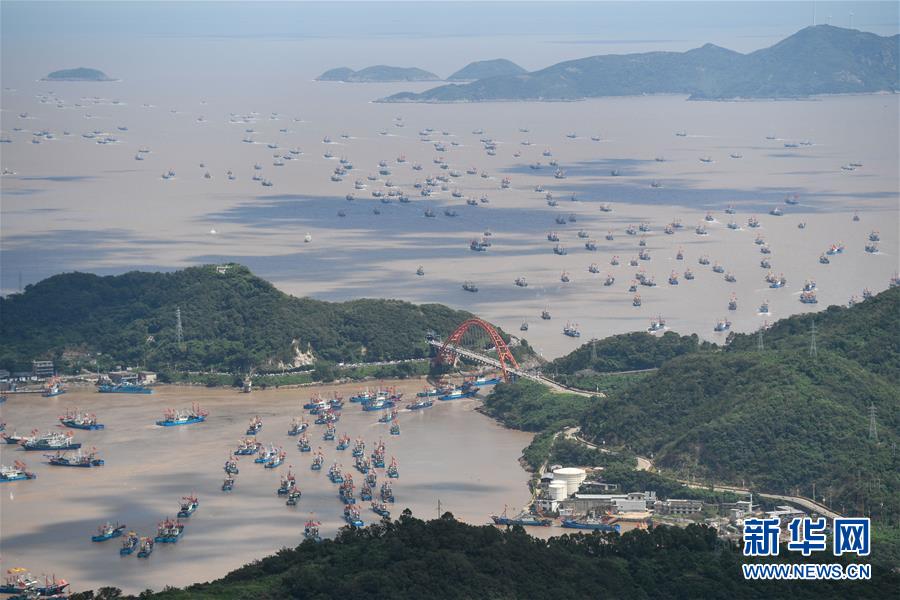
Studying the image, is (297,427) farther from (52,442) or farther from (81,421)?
(52,442)

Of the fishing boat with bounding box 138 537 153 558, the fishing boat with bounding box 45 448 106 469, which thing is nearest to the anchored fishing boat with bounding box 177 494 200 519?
the fishing boat with bounding box 138 537 153 558

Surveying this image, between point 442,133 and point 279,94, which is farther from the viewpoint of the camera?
point 279,94

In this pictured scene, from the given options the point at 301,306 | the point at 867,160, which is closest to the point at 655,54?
the point at 867,160

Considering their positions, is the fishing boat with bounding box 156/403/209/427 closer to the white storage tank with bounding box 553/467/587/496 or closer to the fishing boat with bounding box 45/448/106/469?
the fishing boat with bounding box 45/448/106/469

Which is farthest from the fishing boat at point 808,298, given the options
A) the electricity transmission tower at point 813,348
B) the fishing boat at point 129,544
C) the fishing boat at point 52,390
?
the fishing boat at point 129,544

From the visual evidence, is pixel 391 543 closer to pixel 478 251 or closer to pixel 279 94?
pixel 478 251

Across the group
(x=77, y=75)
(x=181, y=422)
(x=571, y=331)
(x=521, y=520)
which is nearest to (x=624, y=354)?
(x=571, y=331)
